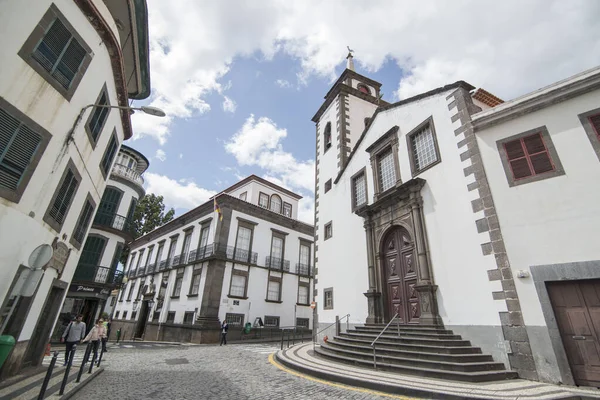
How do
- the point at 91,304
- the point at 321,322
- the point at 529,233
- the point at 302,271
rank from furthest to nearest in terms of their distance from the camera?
the point at 302,271, the point at 91,304, the point at 321,322, the point at 529,233

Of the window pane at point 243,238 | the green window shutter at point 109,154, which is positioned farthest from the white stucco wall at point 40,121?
the window pane at point 243,238

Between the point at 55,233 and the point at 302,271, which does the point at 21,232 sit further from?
the point at 302,271

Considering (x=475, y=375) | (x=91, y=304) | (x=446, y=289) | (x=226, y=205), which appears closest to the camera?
(x=475, y=375)

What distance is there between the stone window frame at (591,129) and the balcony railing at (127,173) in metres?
23.6

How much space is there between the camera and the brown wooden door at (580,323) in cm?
580

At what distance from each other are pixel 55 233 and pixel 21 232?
1.93 meters

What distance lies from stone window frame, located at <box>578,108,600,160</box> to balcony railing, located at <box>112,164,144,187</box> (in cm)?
2356

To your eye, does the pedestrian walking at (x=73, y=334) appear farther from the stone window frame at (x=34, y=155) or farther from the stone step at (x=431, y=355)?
the stone step at (x=431, y=355)

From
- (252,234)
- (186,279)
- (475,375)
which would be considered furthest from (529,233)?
(186,279)

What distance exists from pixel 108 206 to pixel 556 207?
2313cm

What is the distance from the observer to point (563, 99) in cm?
731

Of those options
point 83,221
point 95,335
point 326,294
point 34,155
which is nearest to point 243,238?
point 326,294

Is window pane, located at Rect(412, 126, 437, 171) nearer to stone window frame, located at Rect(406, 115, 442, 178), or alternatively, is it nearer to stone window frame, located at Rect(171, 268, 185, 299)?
stone window frame, located at Rect(406, 115, 442, 178)

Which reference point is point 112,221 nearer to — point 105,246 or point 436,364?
point 105,246
